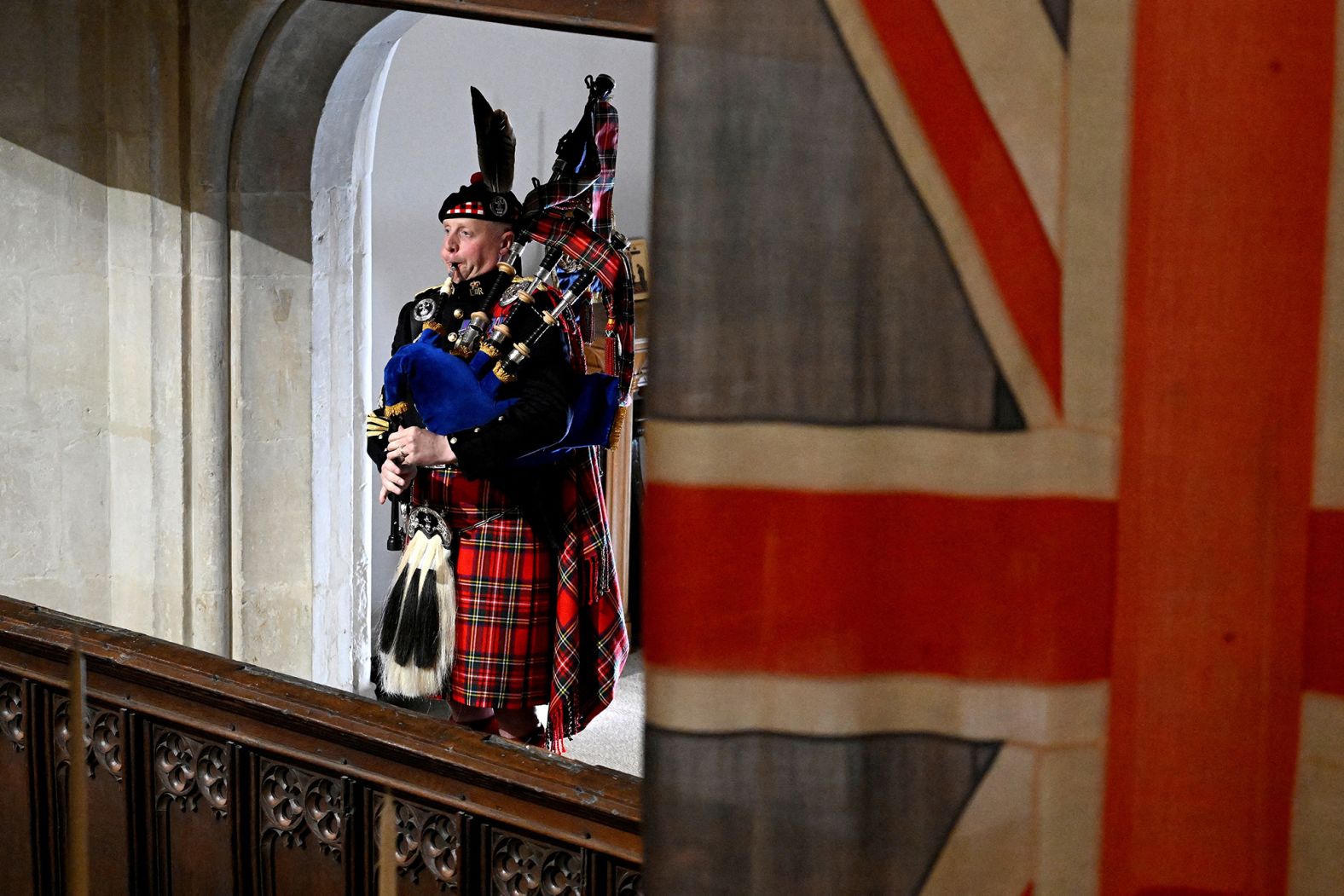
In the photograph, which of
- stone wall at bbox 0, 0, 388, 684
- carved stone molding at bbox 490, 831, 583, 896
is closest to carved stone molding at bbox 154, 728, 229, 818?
carved stone molding at bbox 490, 831, 583, 896

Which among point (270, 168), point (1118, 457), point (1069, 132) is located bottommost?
point (1118, 457)

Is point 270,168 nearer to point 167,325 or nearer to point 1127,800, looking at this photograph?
point 167,325

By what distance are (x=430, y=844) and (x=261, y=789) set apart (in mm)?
310

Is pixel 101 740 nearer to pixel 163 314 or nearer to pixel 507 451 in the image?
pixel 507 451

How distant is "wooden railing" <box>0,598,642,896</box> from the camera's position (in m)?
1.88

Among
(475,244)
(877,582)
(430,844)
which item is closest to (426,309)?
(475,244)

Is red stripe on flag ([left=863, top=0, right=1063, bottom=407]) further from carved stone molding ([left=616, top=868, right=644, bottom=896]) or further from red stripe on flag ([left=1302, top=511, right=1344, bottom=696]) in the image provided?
carved stone molding ([left=616, top=868, right=644, bottom=896])

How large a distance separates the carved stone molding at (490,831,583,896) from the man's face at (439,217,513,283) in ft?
4.97

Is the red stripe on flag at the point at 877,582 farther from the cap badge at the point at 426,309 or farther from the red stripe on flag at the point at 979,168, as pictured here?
the cap badge at the point at 426,309

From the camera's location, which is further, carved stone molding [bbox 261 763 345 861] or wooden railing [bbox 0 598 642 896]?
carved stone molding [bbox 261 763 345 861]

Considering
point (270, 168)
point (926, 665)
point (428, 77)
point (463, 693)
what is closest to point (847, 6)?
point (926, 665)

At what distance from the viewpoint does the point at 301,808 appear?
2.11 metres

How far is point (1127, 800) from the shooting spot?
0.50 metres

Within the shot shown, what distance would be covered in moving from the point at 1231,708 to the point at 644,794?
7.7 inches
